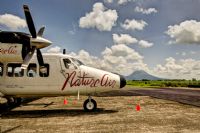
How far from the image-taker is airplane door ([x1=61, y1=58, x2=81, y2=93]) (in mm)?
14336

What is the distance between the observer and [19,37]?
13.3 metres

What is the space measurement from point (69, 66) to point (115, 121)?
5020 millimetres

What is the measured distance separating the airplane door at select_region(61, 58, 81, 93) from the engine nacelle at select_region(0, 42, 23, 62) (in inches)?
105

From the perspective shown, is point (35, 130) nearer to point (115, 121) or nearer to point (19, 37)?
point (115, 121)

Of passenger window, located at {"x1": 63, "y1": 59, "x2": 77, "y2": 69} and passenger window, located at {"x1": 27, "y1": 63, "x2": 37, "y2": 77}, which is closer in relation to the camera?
passenger window, located at {"x1": 27, "y1": 63, "x2": 37, "y2": 77}

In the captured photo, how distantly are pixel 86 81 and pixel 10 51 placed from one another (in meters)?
4.77

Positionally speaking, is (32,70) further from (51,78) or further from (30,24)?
(30,24)

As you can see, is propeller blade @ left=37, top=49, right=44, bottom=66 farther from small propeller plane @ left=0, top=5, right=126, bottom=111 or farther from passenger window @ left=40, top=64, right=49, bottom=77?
passenger window @ left=40, top=64, right=49, bottom=77

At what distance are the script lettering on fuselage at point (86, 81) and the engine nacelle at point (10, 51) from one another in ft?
10.2

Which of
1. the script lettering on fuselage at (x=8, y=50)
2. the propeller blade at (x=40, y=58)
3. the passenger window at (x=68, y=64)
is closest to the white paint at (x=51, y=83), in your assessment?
the passenger window at (x=68, y=64)

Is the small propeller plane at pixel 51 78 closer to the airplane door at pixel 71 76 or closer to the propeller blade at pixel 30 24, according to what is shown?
the airplane door at pixel 71 76

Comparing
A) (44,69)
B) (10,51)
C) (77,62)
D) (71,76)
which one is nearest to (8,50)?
(10,51)

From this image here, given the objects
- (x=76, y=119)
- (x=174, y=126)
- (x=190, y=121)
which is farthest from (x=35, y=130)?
(x=190, y=121)

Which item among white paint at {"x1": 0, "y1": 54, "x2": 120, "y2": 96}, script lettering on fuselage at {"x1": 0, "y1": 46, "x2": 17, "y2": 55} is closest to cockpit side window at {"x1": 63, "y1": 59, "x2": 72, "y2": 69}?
white paint at {"x1": 0, "y1": 54, "x2": 120, "y2": 96}
